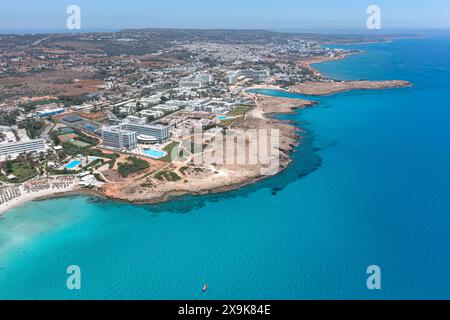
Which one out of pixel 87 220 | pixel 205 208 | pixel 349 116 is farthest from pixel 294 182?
pixel 349 116

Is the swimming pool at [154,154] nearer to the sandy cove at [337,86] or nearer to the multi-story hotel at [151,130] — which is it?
the multi-story hotel at [151,130]

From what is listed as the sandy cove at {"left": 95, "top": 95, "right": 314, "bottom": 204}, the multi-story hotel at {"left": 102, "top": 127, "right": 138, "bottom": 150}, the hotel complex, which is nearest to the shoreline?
the sandy cove at {"left": 95, "top": 95, "right": 314, "bottom": 204}

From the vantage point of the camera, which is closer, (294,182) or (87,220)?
(87,220)

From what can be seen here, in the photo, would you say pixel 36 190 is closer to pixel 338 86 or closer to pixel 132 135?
pixel 132 135

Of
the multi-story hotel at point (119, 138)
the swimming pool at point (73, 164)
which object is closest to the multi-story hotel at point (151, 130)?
the multi-story hotel at point (119, 138)

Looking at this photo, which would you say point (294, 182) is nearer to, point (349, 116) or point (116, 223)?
point (116, 223)

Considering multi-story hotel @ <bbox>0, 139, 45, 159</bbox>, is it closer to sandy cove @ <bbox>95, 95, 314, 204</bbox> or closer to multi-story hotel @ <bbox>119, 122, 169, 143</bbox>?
multi-story hotel @ <bbox>119, 122, 169, 143</bbox>
